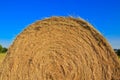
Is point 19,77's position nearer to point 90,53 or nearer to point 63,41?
point 63,41

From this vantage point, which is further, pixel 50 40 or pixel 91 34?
pixel 50 40

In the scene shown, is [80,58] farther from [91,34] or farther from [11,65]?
[11,65]

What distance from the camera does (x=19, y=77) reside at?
18.1 feet

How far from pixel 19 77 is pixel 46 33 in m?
0.95

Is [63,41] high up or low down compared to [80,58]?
up

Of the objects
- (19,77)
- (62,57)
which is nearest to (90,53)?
(62,57)

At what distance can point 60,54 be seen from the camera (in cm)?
542

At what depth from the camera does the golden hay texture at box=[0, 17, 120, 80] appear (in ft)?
16.3

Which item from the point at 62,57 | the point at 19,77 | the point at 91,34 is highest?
the point at 91,34

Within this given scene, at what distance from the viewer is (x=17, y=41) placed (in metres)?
5.60

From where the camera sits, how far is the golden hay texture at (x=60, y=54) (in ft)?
16.3

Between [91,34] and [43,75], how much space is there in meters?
1.18

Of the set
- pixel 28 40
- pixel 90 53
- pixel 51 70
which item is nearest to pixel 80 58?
pixel 90 53

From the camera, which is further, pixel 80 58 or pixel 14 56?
pixel 14 56
